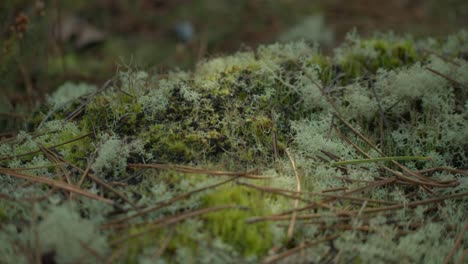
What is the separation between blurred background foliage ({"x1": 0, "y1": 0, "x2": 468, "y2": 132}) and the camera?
4684mm

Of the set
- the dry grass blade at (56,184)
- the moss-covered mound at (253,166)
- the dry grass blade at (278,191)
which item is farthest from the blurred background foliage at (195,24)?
the dry grass blade at (278,191)

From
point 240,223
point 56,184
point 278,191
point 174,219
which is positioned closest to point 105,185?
point 56,184

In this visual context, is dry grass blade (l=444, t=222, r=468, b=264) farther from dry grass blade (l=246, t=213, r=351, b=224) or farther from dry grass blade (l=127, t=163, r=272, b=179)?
dry grass blade (l=127, t=163, r=272, b=179)

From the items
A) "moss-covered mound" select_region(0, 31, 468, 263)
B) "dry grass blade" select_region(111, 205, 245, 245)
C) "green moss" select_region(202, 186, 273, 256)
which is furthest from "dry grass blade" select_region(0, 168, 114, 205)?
"green moss" select_region(202, 186, 273, 256)

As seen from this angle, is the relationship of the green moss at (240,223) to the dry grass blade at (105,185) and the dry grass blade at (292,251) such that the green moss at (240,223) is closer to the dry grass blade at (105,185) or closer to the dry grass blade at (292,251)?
the dry grass blade at (292,251)

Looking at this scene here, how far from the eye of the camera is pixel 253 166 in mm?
1761

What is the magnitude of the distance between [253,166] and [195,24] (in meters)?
4.28

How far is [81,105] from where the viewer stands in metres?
2.15

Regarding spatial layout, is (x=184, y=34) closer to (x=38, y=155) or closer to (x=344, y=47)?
(x=344, y=47)

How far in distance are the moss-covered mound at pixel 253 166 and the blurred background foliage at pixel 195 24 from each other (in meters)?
2.22

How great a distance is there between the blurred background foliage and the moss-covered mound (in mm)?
2223

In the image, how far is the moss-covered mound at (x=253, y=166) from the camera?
4.62ft

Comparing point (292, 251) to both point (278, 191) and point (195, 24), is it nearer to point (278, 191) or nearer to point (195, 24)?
point (278, 191)

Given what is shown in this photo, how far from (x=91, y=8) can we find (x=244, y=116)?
4.40 meters
